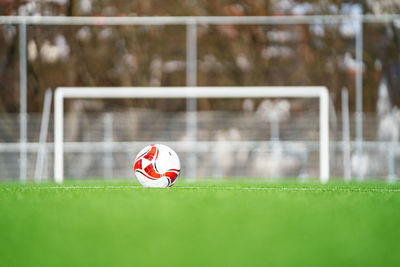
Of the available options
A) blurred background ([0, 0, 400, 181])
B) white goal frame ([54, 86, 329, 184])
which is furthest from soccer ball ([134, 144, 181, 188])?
blurred background ([0, 0, 400, 181])

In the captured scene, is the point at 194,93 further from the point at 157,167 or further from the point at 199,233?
the point at 199,233

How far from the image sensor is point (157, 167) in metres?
5.78

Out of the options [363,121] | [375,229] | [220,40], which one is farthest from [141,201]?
[220,40]

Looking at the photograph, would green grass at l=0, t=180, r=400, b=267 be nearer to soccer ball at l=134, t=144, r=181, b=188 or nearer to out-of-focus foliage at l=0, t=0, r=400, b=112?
soccer ball at l=134, t=144, r=181, b=188

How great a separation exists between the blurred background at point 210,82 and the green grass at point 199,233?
7324 mm

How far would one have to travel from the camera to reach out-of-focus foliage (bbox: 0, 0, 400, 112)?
14.4 meters

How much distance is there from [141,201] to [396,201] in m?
1.72

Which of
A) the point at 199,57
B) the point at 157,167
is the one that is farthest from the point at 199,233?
the point at 199,57

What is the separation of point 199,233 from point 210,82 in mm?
12298

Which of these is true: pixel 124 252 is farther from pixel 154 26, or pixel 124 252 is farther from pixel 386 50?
pixel 386 50

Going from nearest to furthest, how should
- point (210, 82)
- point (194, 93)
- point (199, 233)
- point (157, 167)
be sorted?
point (199, 233) < point (157, 167) < point (194, 93) < point (210, 82)

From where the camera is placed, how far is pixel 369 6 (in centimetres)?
1659

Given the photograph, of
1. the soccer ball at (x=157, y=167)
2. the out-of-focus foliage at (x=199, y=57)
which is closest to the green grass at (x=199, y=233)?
the soccer ball at (x=157, y=167)

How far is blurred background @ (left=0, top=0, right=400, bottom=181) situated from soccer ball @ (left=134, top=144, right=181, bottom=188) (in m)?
5.30
